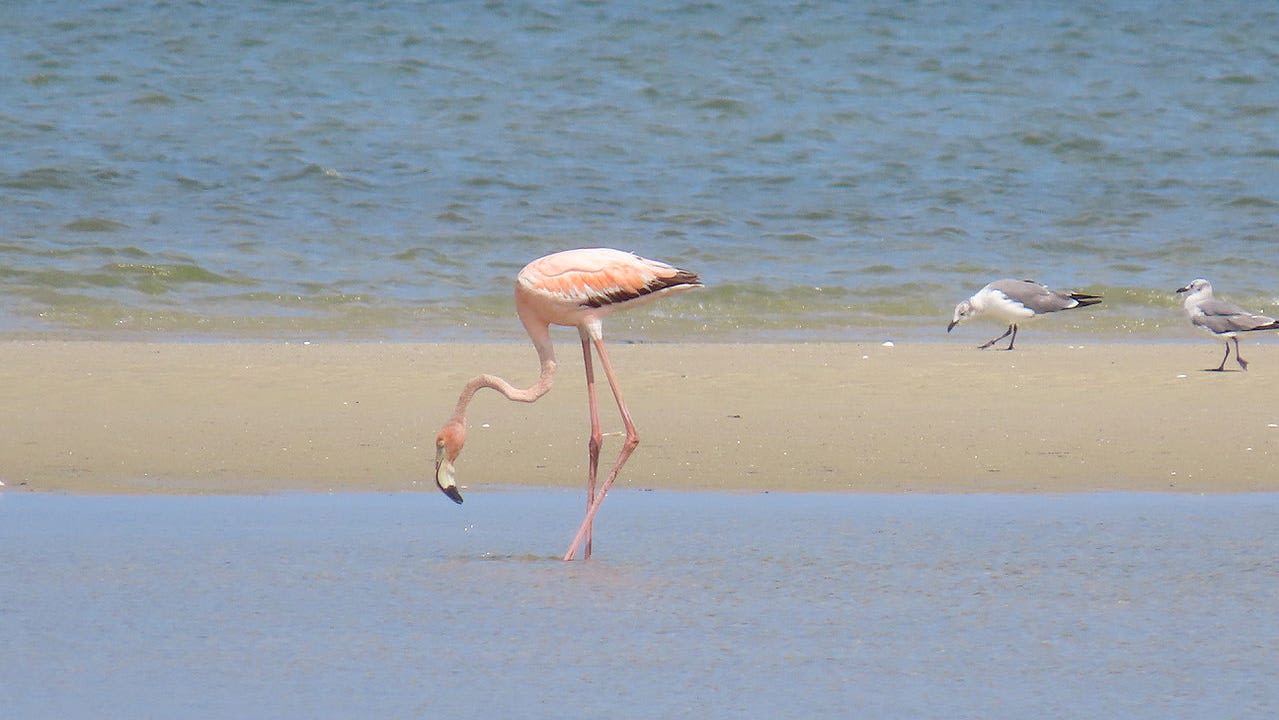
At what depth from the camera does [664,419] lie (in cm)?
824

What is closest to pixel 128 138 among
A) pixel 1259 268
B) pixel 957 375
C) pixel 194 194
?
pixel 194 194

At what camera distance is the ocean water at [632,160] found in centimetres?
1423

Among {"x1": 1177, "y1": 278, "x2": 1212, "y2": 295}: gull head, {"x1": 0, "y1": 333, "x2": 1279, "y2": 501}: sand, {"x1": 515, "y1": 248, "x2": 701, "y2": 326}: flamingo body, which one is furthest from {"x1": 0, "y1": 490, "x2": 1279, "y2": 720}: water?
{"x1": 1177, "y1": 278, "x2": 1212, "y2": 295}: gull head

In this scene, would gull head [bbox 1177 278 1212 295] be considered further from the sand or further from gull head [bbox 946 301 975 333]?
gull head [bbox 946 301 975 333]

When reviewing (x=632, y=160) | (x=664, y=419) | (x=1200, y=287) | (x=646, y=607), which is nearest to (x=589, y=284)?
(x=646, y=607)

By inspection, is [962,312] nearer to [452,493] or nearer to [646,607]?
[452,493]

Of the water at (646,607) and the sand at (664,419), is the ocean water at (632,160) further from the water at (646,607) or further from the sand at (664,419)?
the water at (646,607)

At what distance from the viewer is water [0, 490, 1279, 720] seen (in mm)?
3941

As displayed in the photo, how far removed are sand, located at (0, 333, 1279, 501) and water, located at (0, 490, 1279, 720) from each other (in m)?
0.41

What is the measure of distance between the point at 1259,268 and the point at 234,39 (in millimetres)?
16379

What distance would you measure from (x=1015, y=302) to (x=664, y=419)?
201 inches

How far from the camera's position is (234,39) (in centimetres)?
2714

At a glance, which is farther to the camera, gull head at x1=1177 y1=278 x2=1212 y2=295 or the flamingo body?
gull head at x1=1177 y1=278 x2=1212 y2=295

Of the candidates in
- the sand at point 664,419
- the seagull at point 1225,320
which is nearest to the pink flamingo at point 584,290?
the sand at point 664,419
